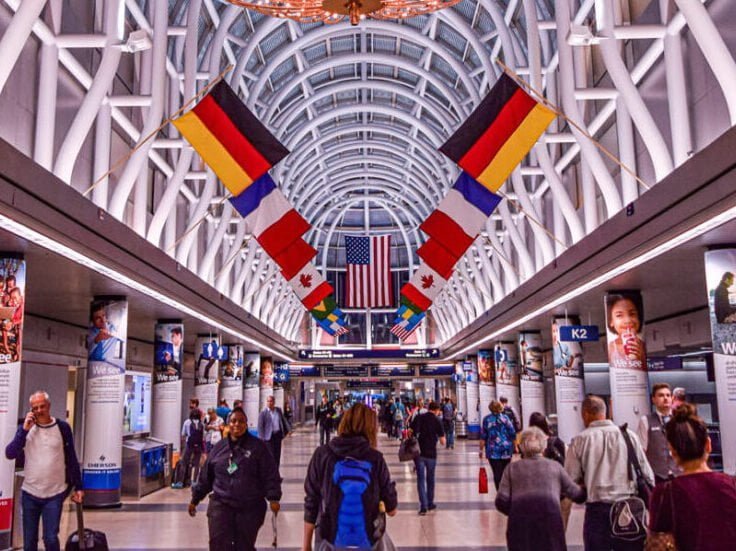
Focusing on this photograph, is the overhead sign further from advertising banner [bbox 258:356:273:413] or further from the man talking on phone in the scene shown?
advertising banner [bbox 258:356:273:413]

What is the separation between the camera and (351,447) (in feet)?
16.7

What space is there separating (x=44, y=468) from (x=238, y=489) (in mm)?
2179

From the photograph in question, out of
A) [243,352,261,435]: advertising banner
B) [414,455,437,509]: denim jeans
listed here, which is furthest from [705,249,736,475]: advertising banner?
[243,352,261,435]: advertising banner

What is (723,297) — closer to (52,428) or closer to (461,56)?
(52,428)

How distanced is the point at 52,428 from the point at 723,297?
Answer: 8247 mm

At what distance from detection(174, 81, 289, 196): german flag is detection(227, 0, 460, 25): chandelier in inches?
158

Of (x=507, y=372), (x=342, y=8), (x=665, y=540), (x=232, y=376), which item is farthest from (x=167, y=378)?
(x=665, y=540)

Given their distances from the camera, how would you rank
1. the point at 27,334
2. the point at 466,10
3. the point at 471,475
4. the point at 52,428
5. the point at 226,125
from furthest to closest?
the point at 466,10
the point at 471,475
the point at 27,334
the point at 226,125
the point at 52,428

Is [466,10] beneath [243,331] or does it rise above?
above

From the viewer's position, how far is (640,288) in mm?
15242

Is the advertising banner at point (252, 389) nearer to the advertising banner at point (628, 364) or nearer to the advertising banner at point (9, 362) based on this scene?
the advertising banner at point (628, 364)

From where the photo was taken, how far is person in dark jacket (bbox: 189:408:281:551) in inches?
254

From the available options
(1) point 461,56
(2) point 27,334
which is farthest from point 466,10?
(2) point 27,334

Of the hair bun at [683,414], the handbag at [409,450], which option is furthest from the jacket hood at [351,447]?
the handbag at [409,450]
